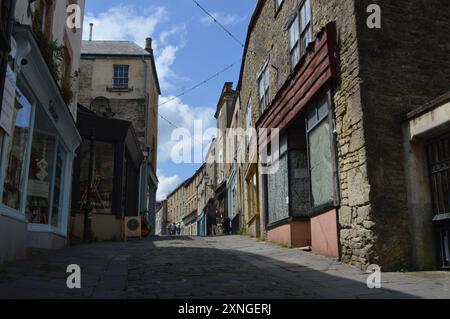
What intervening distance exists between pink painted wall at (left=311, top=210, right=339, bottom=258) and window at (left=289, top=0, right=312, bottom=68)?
3.82 metres

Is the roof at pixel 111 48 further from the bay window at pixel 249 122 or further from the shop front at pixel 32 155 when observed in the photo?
the shop front at pixel 32 155

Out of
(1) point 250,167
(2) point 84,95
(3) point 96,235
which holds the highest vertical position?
(2) point 84,95

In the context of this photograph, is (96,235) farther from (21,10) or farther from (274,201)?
(21,10)

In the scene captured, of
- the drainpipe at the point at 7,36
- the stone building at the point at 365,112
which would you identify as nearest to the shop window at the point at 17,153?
the drainpipe at the point at 7,36

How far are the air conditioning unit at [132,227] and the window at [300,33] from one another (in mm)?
6971

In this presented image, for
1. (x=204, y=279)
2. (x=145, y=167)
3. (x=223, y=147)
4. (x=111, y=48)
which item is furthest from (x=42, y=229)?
(x=223, y=147)

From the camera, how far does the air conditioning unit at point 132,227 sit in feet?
50.5

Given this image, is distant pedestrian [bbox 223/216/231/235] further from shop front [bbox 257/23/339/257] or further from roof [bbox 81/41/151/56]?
shop front [bbox 257/23/339/257]

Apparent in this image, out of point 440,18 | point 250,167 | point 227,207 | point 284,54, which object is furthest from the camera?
point 227,207
